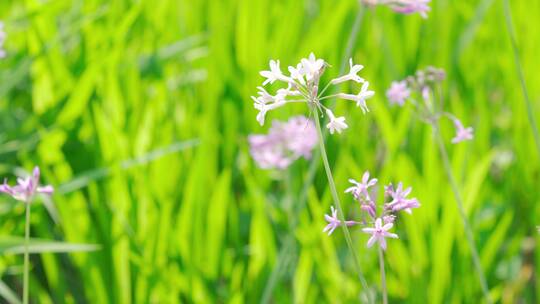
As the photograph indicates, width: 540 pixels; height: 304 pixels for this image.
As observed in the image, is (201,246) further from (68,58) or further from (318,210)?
(68,58)

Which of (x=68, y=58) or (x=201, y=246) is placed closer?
(x=201, y=246)

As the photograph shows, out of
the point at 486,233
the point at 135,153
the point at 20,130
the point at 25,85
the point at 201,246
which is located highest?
the point at 25,85

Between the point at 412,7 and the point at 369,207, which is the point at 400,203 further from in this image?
the point at 412,7

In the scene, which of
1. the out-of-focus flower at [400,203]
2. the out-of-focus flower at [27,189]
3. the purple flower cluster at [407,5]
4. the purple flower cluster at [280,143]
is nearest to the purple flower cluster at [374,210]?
the out-of-focus flower at [400,203]

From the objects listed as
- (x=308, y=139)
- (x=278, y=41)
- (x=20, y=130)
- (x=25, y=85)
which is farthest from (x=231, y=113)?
(x=25, y=85)

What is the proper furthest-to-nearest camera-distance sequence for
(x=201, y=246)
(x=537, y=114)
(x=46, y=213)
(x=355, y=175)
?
(x=537, y=114) < (x=46, y=213) < (x=355, y=175) < (x=201, y=246)

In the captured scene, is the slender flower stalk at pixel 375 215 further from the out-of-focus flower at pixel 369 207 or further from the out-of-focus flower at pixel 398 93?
the out-of-focus flower at pixel 398 93
